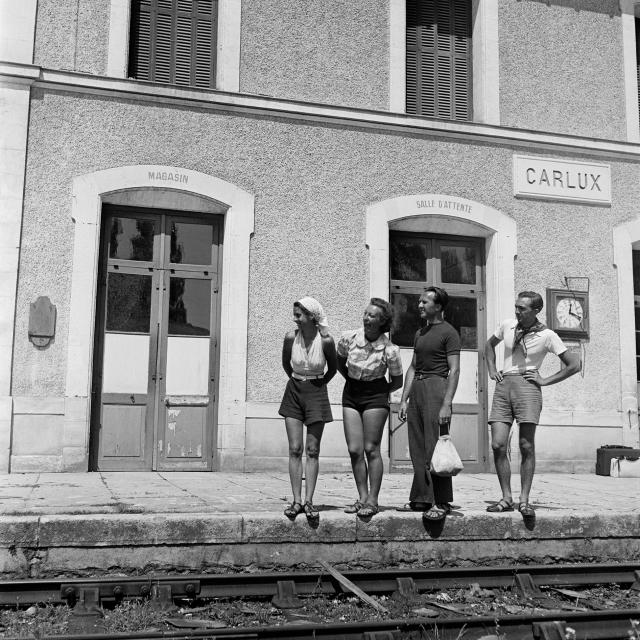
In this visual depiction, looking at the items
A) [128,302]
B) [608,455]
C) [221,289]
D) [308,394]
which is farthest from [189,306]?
[608,455]

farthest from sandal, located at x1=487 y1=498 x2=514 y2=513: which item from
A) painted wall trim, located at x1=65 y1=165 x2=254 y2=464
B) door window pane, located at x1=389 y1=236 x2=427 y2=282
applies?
door window pane, located at x1=389 y1=236 x2=427 y2=282

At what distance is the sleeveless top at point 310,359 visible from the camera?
20.5 feet

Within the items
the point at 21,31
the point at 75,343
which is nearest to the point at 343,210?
the point at 75,343

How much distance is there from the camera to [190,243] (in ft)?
34.4

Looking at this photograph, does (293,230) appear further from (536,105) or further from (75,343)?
(536,105)

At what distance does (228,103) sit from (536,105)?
4461 millimetres

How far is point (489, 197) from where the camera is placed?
11.3 metres

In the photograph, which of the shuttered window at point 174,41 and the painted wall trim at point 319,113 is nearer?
the painted wall trim at point 319,113

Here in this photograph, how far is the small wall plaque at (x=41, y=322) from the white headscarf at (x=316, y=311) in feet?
14.5

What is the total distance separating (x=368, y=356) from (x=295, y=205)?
15.1 feet

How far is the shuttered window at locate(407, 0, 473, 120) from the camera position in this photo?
11.6 m

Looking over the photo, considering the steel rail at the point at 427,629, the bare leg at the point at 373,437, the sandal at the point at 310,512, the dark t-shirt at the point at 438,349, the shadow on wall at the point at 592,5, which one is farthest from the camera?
the shadow on wall at the point at 592,5

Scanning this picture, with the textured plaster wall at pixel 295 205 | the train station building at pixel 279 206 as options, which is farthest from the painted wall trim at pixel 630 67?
the textured plaster wall at pixel 295 205

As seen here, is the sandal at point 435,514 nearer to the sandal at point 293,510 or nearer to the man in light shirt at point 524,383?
the man in light shirt at point 524,383
